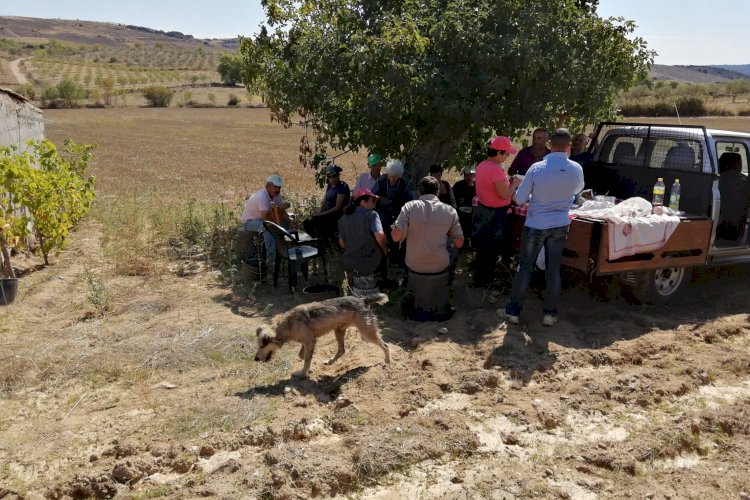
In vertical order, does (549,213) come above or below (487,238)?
above

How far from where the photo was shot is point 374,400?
183 inches

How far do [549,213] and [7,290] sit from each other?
574cm

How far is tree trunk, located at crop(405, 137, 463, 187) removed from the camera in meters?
9.41

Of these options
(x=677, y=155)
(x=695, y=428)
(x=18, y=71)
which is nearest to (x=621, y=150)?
(x=677, y=155)

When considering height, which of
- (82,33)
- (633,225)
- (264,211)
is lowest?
(264,211)

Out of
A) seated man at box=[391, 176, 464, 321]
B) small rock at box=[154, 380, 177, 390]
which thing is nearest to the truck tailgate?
seated man at box=[391, 176, 464, 321]

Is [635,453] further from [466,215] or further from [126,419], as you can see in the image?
[466,215]

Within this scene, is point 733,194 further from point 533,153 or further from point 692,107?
point 692,107

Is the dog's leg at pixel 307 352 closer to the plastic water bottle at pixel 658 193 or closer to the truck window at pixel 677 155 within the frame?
the plastic water bottle at pixel 658 193

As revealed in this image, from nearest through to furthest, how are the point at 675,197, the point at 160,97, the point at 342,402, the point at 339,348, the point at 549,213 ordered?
the point at 342,402
the point at 339,348
the point at 549,213
the point at 675,197
the point at 160,97

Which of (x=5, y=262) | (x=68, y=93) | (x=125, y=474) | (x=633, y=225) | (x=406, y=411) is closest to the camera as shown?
(x=125, y=474)

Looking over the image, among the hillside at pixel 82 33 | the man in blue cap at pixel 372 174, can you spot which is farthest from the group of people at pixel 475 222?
the hillside at pixel 82 33

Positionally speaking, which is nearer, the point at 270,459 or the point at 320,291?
the point at 270,459

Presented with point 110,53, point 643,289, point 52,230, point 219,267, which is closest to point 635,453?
point 643,289
